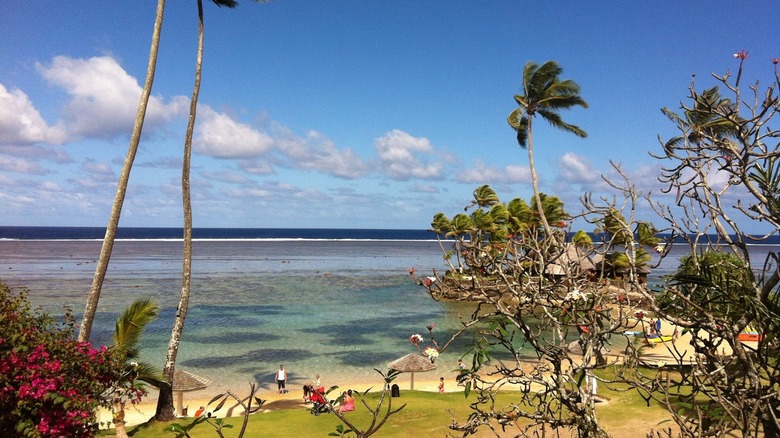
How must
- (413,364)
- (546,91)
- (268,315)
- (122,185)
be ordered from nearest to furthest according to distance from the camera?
(122,185) → (413,364) → (546,91) → (268,315)

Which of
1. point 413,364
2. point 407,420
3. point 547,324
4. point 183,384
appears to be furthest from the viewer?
point 413,364

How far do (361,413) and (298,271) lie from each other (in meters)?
53.8

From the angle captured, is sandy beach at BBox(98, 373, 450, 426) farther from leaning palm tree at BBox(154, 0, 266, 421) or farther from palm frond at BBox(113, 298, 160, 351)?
palm frond at BBox(113, 298, 160, 351)

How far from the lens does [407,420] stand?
13484 mm

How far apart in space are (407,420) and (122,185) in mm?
9398

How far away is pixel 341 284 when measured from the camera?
53594 millimetres

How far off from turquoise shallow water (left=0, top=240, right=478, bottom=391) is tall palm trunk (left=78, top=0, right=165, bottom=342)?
1085 centimetres

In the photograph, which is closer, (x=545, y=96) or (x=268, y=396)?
(x=268, y=396)

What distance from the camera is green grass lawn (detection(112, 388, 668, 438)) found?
12750mm

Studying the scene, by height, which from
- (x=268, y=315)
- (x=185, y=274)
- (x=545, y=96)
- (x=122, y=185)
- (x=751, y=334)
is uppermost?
(x=545, y=96)

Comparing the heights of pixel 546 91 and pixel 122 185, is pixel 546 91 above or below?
above

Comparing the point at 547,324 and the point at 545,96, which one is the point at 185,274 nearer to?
the point at 547,324

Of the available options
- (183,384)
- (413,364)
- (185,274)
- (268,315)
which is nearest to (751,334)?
(413,364)

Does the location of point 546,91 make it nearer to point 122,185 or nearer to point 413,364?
point 413,364
